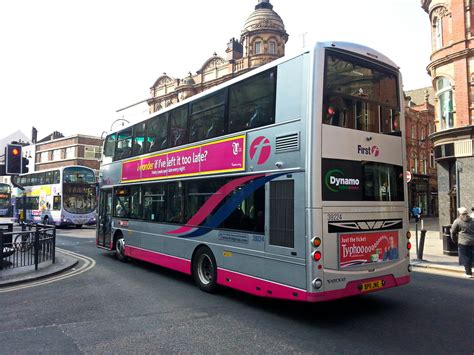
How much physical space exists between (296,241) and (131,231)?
21.9 feet

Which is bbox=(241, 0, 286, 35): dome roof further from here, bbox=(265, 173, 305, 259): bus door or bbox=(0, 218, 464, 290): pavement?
bbox=(265, 173, 305, 259): bus door

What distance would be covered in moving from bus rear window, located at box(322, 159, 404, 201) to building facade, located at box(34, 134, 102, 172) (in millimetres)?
53942

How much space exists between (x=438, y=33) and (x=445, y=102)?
4.02 meters

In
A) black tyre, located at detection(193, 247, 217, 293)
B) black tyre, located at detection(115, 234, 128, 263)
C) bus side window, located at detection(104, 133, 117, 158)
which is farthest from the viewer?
bus side window, located at detection(104, 133, 117, 158)

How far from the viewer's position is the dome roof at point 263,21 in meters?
42.9

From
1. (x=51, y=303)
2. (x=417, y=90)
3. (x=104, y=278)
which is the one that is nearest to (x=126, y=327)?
(x=51, y=303)

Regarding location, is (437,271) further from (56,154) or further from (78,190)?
(56,154)

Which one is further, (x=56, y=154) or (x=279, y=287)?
(x=56, y=154)

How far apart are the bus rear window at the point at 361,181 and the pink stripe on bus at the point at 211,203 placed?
1283mm

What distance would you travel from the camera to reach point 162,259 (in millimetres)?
9352

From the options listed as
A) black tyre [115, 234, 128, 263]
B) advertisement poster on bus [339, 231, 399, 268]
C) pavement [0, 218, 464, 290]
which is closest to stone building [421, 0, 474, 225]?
pavement [0, 218, 464, 290]

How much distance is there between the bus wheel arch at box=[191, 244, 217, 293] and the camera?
753cm

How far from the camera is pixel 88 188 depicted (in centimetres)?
2727

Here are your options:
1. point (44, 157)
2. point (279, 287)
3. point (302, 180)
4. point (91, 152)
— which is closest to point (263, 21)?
point (91, 152)
